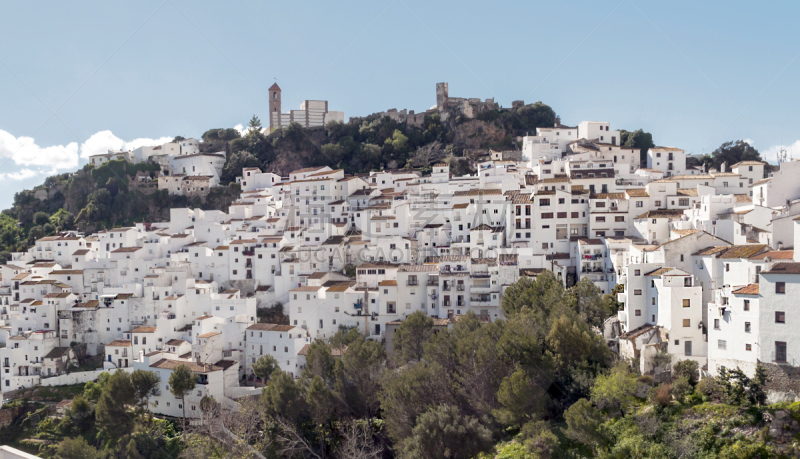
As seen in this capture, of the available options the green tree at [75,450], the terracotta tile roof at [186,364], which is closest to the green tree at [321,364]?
the terracotta tile roof at [186,364]

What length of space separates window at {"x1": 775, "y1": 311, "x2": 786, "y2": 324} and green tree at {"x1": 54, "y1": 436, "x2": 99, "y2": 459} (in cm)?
3065

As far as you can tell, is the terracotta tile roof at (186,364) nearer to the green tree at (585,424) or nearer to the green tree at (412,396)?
the green tree at (412,396)

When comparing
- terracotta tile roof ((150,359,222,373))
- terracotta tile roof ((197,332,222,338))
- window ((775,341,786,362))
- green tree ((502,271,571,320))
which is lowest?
terracotta tile roof ((150,359,222,373))

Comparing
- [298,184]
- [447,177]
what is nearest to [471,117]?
[447,177]

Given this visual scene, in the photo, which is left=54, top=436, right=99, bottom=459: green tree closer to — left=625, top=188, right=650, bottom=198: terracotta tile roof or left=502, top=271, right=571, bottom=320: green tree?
left=502, top=271, right=571, bottom=320: green tree

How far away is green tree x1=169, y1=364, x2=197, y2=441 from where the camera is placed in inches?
1246

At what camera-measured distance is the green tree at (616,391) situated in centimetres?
2325

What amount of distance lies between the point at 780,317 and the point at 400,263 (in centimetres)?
2195

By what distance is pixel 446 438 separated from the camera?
24328mm

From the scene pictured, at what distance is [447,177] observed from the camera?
4966cm

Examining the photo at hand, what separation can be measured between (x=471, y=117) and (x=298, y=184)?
2320cm

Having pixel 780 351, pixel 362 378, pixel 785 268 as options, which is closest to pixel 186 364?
pixel 362 378

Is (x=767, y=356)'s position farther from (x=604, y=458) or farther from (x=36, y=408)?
(x=36, y=408)

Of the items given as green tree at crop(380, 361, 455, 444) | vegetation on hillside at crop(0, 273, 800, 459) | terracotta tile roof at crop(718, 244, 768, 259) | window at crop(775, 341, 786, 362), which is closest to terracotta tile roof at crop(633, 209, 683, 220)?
vegetation on hillside at crop(0, 273, 800, 459)
